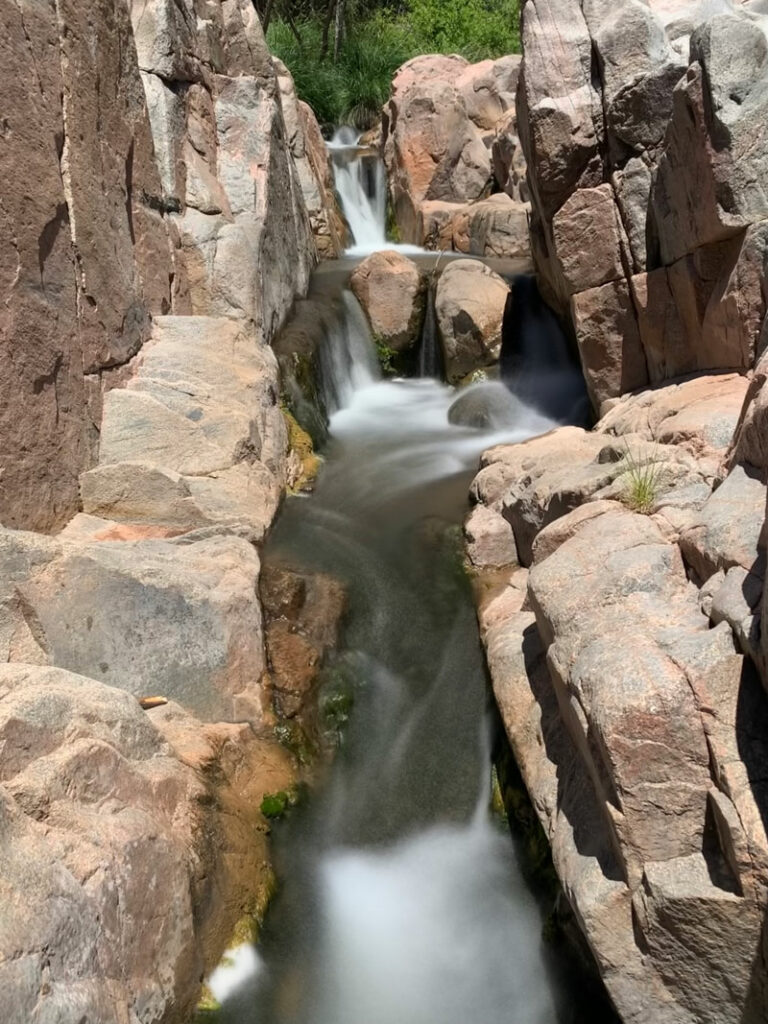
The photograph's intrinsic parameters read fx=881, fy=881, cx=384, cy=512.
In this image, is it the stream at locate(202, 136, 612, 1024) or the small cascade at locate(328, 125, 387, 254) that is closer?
the stream at locate(202, 136, 612, 1024)

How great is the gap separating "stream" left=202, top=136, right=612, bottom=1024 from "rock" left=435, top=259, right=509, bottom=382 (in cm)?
367

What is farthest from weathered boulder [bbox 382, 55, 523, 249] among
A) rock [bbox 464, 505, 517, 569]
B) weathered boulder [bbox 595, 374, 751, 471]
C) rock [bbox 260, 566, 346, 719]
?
rock [bbox 260, 566, 346, 719]

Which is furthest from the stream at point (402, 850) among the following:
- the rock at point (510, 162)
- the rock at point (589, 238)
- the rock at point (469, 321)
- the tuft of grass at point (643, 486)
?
the rock at point (510, 162)

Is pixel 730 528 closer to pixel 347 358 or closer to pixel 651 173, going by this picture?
pixel 651 173

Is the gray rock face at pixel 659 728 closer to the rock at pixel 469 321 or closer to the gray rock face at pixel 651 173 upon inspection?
the gray rock face at pixel 651 173

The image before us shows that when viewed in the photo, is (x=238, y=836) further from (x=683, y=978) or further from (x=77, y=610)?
(x=683, y=978)

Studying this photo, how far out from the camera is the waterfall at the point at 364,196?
14484 millimetres

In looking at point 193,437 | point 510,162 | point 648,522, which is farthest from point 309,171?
point 648,522

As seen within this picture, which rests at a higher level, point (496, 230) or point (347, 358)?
point (496, 230)

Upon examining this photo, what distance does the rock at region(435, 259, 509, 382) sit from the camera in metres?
9.62

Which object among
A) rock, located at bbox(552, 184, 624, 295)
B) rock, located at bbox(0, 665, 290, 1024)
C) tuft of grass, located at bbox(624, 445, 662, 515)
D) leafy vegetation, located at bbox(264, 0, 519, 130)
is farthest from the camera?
leafy vegetation, located at bbox(264, 0, 519, 130)

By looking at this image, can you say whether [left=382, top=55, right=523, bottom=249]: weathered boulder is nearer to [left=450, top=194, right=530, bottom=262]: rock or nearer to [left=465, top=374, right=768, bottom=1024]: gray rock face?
[left=450, top=194, right=530, bottom=262]: rock

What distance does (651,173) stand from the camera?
7.00 meters

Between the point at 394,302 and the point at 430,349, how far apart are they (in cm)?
67
